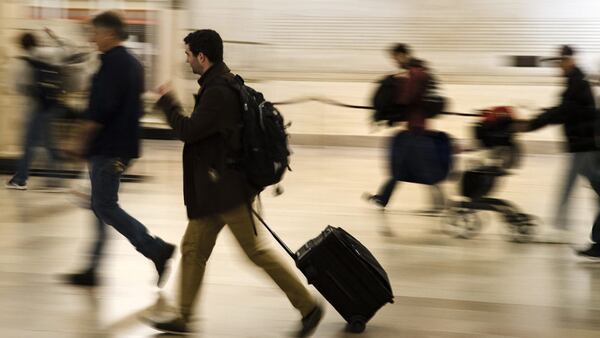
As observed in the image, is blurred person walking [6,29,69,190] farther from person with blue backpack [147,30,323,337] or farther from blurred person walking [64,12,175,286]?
person with blue backpack [147,30,323,337]

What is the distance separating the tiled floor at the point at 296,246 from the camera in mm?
5188

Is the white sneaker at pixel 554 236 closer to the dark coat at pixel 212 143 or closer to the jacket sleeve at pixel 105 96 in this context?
the dark coat at pixel 212 143

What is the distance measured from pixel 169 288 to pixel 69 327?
109 centimetres

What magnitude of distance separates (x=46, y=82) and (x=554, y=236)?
551 centimetres

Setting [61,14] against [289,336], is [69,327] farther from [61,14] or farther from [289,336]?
[61,14]

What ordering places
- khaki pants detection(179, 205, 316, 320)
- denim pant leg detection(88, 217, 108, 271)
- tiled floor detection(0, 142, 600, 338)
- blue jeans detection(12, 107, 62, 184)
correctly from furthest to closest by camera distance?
blue jeans detection(12, 107, 62, 184), denim pant leg detection(88, 217, 108, 271), tiled floor detection(0, 142, 600, 338), khaki pants detection(179, 205, 316, 320)

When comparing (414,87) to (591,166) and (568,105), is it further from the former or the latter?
(591,166)

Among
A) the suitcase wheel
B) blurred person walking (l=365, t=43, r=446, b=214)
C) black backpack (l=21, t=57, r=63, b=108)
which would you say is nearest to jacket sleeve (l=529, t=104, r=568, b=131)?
blurred person walking (l=365, t=43, r=446, b=214)

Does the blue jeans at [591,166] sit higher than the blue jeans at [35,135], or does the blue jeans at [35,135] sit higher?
the blue jeans at [591,166]

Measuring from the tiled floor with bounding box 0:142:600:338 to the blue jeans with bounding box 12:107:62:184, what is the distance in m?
0.34

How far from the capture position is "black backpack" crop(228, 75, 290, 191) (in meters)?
4.64

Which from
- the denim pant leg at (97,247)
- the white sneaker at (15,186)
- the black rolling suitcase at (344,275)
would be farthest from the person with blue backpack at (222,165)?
the white sneaker at (15,186)

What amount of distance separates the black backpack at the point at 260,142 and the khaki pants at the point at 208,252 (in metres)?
0.26

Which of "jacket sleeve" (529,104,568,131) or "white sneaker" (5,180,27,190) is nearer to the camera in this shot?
"jacket sleeve" (529,104,568,131)
